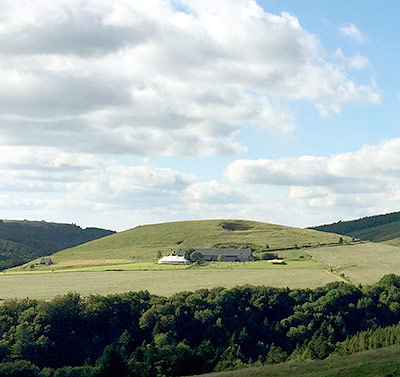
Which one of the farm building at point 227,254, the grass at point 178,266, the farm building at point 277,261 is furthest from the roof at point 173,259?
the farm building at point 277,261

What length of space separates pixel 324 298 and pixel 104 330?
4187 centimetres

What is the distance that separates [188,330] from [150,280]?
3198cm

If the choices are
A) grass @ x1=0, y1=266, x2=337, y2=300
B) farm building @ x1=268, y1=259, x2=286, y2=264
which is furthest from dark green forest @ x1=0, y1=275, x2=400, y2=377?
farm building @ x1=268, y1=259, x2=286, y2=264

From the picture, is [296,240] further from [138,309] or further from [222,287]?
[138,309]

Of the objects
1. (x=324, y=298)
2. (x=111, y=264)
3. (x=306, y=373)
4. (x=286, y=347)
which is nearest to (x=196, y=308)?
(x=286, y=347)

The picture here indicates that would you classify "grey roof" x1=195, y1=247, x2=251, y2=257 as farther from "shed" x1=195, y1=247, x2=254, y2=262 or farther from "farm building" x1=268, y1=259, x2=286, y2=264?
"farm building" x1=268, y1=259, x2=286, y2=264

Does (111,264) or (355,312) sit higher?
(111,264)

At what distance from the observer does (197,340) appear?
3718 inches

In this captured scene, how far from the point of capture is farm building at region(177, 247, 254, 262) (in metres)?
169

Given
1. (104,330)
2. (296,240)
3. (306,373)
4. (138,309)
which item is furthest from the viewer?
(296,240)

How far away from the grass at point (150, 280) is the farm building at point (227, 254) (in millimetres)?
25820

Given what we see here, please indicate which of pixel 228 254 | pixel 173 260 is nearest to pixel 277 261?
pixel 228 254

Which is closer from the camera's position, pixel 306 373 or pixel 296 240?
pixel 306 373

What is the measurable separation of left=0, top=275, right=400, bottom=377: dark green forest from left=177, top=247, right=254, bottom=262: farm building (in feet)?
174
